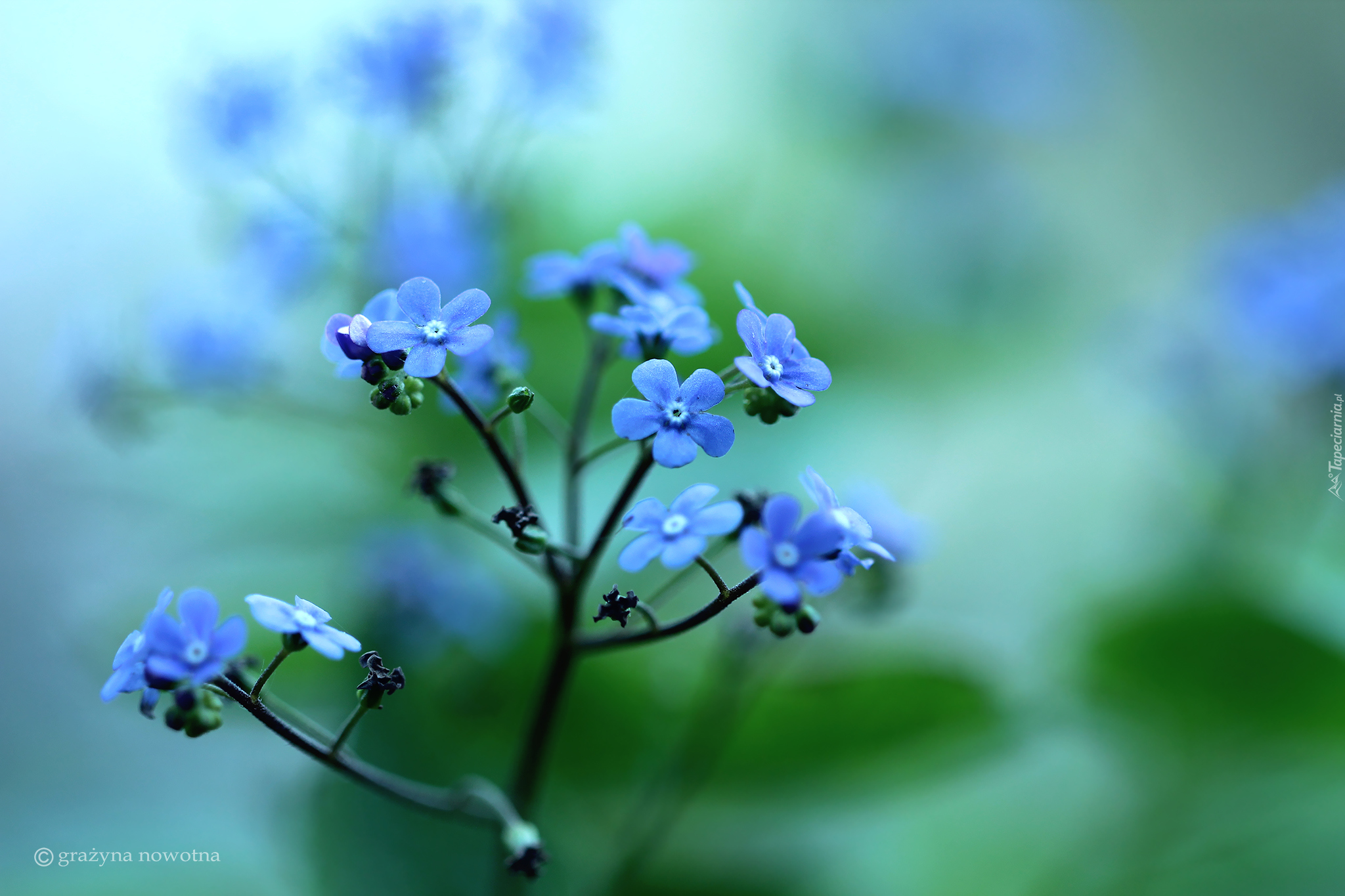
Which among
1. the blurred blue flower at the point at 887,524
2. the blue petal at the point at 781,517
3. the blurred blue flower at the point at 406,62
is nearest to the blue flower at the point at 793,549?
the blue petal at the point at 781,517

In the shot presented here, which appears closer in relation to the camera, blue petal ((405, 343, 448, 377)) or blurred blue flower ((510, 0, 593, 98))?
blue petal ((405, 343, 448, 377))

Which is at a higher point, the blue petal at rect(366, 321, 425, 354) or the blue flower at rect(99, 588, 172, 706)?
the blue petal at rect(366, 321, 425, 354)

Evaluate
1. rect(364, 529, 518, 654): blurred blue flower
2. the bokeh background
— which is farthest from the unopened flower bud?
rect(364, 529, 518, 654): blurred blue flower

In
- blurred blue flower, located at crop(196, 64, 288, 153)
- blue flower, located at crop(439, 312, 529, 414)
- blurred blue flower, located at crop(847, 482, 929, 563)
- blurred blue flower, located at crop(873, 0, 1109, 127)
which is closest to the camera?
blue flower, located at crop(439, 312, 529, 414)

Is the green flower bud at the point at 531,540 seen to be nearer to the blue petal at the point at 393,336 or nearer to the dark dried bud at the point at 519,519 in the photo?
the dark dried bud at the point at 519,519

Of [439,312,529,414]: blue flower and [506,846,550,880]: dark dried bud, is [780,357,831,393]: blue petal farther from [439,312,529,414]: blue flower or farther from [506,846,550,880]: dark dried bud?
[506,846,550,880]: dark dried bud
